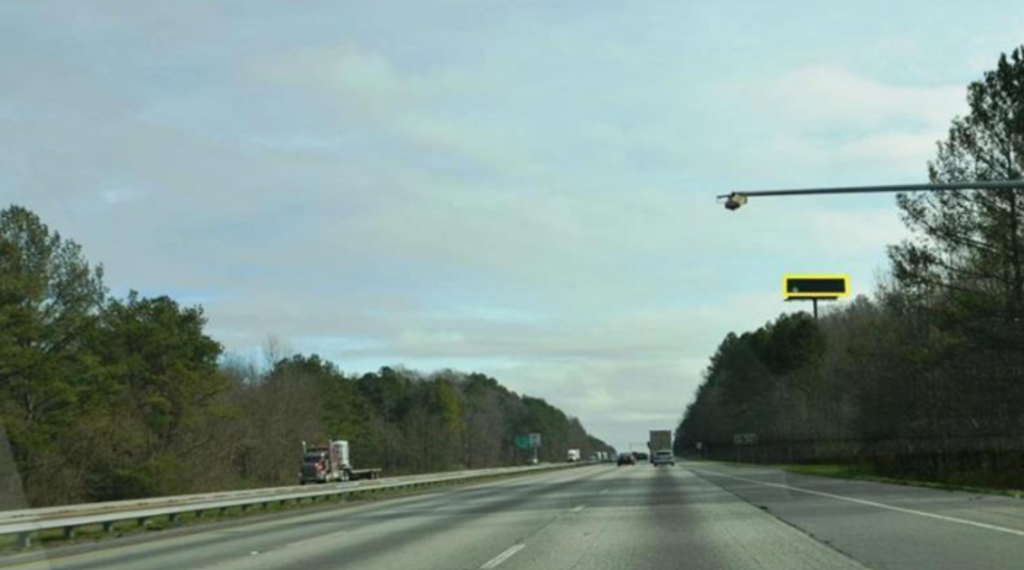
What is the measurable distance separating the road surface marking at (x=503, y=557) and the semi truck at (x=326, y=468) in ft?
183

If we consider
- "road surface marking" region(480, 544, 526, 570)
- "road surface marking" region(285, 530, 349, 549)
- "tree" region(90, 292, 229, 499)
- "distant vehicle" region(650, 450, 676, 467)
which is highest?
"tree" region(90, 292, 229, 499)

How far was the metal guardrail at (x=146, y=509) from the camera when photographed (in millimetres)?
22323

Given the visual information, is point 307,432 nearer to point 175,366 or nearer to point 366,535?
point 175,366

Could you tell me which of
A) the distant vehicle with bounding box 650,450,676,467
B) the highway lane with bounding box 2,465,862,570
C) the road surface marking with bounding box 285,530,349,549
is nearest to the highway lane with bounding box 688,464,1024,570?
the highway lane with bounding box 2,465,862,570

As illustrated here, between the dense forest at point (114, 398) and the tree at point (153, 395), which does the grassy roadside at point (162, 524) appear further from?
the tree at point (153, 395)

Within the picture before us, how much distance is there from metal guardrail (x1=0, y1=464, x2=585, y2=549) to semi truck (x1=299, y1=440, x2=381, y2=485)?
777 inches

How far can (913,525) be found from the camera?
19344 millimetres

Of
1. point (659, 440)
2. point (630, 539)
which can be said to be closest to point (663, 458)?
point (659, 440)

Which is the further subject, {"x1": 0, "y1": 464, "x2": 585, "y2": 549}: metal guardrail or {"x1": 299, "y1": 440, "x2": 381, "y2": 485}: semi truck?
{"x1": 299, "y1": 440, "x2": 381, "y2": 485}: semi truck

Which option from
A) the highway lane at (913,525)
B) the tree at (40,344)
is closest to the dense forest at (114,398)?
the tree at (40,344)

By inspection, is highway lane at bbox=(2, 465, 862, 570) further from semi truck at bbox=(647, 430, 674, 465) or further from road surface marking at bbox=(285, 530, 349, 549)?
semi truck at bbox=(647, 430, 674, 465)

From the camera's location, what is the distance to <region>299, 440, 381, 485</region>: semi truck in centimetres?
7231

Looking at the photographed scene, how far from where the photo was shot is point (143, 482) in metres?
56.8

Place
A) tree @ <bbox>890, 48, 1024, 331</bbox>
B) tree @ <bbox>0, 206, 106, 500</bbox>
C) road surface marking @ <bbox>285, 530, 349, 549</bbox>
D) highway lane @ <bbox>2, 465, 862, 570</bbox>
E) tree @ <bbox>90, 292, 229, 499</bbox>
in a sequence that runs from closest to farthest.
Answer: highway lane @ <bbox>2, 465, 862, 570</bbox>, road surface marking @ <bbox>285, 530, 349, 549</bbox>, tree @ <bbox>890, 48, 1024, 331</bbox>, tree @ <bbox>0, 206, 106, 500</bbox>, tree @ <bbox>90, 292, 229, 499</bbox>
